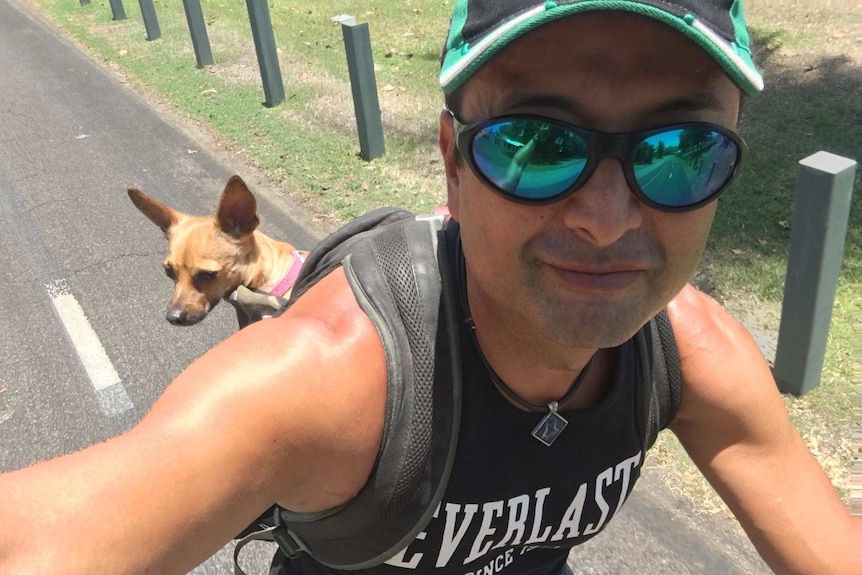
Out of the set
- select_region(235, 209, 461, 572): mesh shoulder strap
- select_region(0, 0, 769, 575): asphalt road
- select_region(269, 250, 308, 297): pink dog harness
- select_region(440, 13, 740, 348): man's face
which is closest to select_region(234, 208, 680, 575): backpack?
select_region(235, 209, 461, 572): mesh shoulder strap

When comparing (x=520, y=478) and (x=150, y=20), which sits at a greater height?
(x=520, y=478)

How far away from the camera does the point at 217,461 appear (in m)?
1.15

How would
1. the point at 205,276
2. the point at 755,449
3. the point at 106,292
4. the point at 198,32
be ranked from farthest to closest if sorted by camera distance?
the point at 198,32
the point at 106,292
the point at 205,276
the point at 755,449

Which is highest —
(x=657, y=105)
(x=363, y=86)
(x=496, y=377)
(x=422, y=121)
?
(x=657, y=105)

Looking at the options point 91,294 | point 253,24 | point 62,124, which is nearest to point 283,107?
point 253,24

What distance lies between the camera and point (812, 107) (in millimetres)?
5770

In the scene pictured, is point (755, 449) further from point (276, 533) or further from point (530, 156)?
point (276, 533)

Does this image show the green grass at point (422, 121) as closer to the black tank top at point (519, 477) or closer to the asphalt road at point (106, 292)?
the asphalt road at point (106, 292)

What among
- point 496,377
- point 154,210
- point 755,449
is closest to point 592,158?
point 496,377

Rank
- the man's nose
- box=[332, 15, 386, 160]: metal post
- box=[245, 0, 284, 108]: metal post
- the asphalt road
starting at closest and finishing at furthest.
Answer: the man's nose < the asphalt road < box=[332, 15, 386, 160]: metal post < box=[245, 0, 284, 108]: metal post

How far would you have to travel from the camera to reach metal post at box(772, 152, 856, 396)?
288cm

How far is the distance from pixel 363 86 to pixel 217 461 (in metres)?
5.21

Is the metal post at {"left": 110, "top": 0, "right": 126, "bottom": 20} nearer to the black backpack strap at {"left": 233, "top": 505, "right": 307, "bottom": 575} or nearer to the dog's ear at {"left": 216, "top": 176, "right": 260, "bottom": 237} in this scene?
the dog's ear at {"left": 216, "top": 176, "right": 260, "bottom": 237}

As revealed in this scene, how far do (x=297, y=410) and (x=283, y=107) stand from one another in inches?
265
